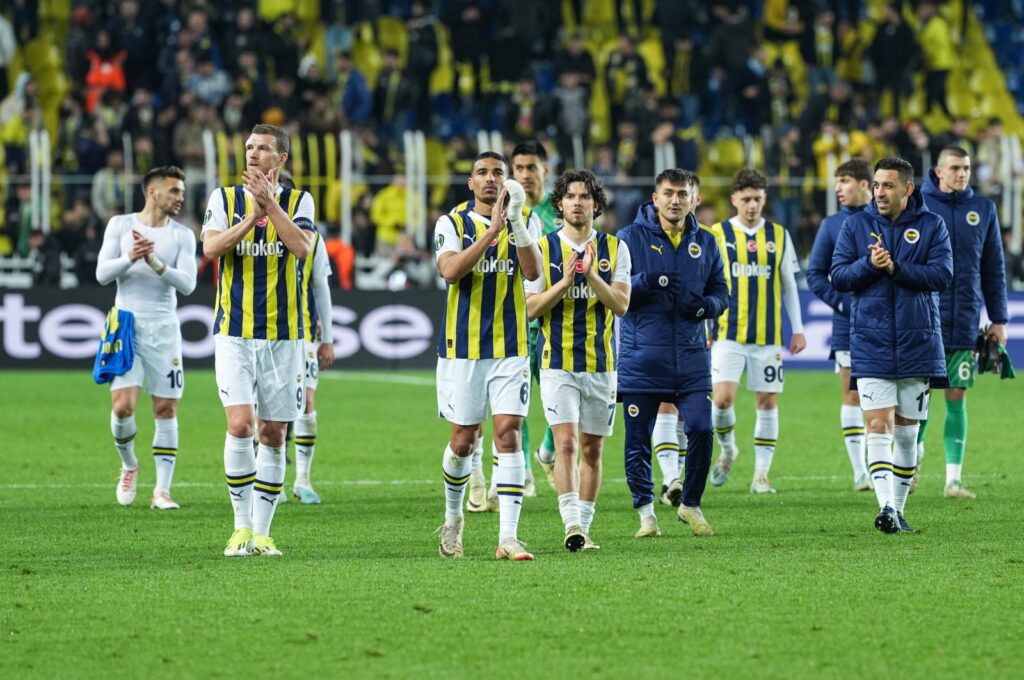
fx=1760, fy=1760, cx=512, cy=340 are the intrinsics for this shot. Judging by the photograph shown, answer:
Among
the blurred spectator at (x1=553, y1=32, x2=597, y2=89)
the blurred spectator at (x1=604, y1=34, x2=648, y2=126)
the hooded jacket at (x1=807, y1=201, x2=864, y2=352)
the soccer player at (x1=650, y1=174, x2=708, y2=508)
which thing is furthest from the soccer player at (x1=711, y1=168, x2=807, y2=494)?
the blurred spectator at (x1=553, y1=32, x2=597, y2=89)

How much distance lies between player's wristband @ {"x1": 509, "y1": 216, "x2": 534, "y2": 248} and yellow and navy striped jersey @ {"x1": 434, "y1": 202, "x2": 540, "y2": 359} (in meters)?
0.23

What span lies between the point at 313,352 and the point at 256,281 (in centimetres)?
270

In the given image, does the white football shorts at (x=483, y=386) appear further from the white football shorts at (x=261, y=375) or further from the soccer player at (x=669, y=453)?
the soccer player at (x=669, y=453)

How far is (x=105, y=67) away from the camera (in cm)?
2525

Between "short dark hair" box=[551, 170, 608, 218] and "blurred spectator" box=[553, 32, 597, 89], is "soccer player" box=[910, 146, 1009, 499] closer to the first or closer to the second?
"short dark hair" box=[551, 170, 608, 218]

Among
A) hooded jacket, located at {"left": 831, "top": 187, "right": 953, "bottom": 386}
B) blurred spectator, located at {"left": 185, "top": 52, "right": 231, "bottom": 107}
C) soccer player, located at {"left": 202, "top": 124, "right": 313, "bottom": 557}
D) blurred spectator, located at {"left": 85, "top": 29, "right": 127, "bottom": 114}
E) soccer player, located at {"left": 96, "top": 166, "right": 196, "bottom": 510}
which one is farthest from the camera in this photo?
blurred spectator, located at {"left": 85, "top": 29, "right": 127, "bottom": 114}

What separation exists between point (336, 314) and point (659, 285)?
40.6ft

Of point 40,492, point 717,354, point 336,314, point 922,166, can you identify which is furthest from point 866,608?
point 922,166

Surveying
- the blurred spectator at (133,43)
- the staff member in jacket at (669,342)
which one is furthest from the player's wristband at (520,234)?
the blurred spectator at (133,43)

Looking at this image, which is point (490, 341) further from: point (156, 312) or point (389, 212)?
point (389, 212)

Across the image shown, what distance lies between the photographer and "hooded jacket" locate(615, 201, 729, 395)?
364 inches

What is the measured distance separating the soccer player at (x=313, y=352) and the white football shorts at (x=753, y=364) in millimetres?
2663

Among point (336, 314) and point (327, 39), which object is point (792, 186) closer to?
point (336, 314)

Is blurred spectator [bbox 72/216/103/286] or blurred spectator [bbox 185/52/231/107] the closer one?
blurred spectator [bbox 72/216/103/286]
